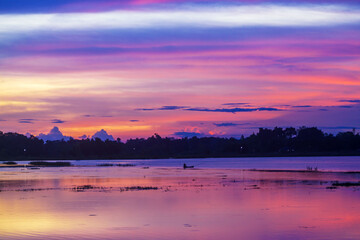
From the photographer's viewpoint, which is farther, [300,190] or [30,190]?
[30,190]

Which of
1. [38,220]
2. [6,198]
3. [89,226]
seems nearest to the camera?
[89,226]

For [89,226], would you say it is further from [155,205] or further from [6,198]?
[6,198]

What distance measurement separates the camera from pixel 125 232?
2473 centimetres

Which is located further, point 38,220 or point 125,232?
point 38,220

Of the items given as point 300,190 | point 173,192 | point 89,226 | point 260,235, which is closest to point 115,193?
point 173,192

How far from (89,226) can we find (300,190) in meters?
22.4

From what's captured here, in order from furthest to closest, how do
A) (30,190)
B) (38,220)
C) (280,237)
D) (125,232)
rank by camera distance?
(30,190) → (38,220) → (125,232) → (280,237)

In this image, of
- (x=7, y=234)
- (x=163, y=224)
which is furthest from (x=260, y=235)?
(x=7, y=234)

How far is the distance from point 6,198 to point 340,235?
26.8m

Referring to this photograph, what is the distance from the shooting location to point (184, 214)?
101 ft

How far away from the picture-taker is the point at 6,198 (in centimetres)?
4097

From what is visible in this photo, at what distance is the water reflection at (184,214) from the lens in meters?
24.2

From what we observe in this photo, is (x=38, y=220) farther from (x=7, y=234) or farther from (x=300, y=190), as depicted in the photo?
(x=300, y=190)

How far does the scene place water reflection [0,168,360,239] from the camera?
79.5 ft
